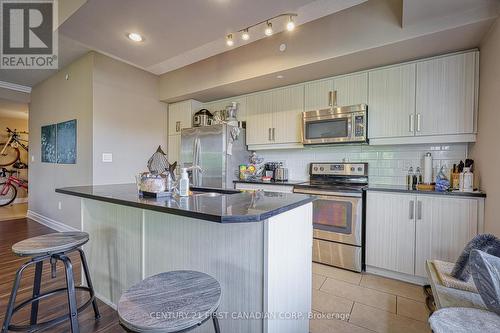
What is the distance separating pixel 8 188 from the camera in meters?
6.28

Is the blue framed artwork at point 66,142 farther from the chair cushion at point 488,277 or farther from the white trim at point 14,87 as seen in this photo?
the chair cushion at point 488,277

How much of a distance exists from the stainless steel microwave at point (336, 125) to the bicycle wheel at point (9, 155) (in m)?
8.13

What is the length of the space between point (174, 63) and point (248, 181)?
212 centimetres

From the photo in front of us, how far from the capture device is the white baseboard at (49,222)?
12.7ft

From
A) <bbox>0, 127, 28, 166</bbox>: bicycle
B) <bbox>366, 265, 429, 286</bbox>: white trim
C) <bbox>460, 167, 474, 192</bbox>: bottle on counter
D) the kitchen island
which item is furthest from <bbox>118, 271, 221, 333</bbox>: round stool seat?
<bbox>0, 127, 28, 166</bbox>: bicycle

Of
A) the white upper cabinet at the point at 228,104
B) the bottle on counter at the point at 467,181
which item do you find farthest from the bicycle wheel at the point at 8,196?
the bottle on counter at the point at 467,181

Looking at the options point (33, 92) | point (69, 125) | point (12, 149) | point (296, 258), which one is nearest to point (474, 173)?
point (296, 258)

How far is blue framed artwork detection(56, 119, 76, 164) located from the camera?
145 inches

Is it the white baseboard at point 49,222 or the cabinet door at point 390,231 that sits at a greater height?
the cabinet door at point 390,231

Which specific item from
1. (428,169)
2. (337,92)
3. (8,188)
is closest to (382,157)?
(428,169)

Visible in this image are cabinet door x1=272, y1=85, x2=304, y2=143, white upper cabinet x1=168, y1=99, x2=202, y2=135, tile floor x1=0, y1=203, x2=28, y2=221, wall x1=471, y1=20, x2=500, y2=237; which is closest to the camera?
wall x1=471, y1=20, x2=500, y2=237

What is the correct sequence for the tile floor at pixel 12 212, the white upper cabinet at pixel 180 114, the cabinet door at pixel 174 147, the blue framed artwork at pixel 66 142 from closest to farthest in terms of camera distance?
the blue framed artwork at pixel 66 142
the white upper cabinet at pixel 180 114
the cabinet door at pixel 174 147
the tile floor at pixel 12 212

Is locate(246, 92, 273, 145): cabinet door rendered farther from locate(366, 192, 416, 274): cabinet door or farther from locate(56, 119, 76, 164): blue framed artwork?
locate(56, 119, 76, 164): blue framed artwork

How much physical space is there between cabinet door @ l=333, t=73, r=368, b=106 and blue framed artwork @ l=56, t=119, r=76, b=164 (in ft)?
12.8
